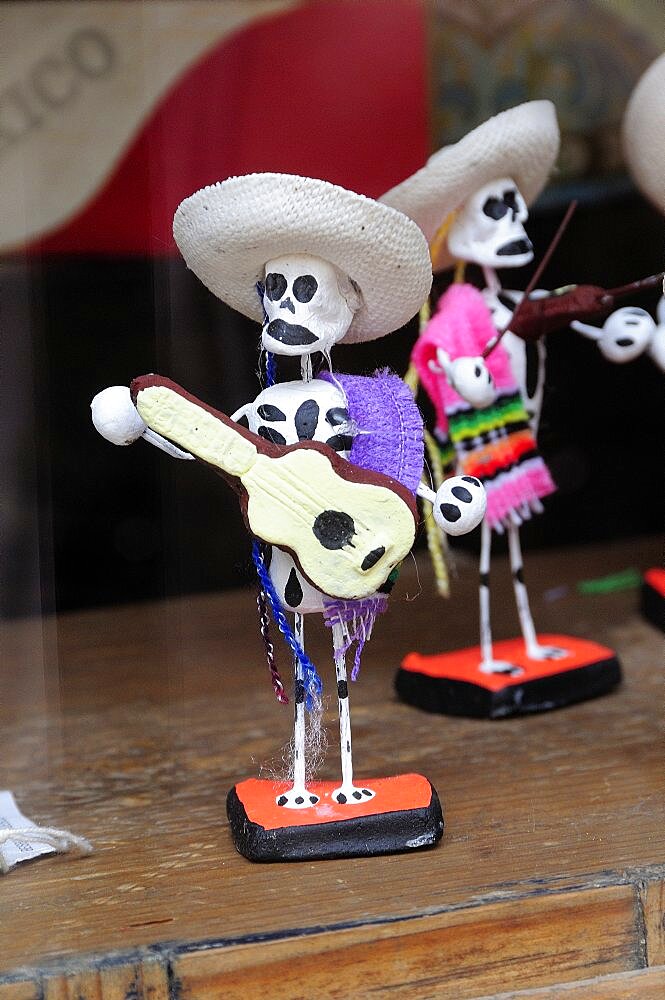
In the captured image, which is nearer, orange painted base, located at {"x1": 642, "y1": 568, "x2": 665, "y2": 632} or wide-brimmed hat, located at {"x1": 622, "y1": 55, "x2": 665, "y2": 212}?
wide-brimmed hat, located at {"x1": 622, "y1": 55, "x2": 665, "y2": 212}

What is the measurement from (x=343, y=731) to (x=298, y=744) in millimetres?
53

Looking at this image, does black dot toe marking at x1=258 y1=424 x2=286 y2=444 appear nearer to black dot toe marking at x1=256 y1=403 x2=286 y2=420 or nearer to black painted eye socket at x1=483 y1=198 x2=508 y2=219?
black dot toe marking at x1=256 y1=403 x2=286 y2=420

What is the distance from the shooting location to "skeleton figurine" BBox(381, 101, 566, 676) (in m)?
1.60

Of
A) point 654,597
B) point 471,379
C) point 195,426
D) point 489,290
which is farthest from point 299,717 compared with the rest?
point 654,597

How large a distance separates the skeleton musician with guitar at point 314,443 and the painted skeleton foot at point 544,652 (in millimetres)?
501

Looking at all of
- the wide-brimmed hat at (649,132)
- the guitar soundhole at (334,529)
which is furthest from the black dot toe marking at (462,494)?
the wide-brimmed hat at (649,132)

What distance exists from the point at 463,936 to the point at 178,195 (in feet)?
2.79

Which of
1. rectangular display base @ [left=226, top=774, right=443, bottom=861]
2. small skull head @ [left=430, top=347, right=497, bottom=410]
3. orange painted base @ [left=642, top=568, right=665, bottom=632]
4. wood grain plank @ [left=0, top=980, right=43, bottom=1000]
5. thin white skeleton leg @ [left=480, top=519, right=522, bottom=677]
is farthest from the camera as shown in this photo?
orange painted base @ [left=642, top=568, right=665, bottom=632]

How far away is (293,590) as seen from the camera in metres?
1.27

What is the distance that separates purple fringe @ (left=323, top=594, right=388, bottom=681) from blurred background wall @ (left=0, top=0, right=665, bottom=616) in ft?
1.00

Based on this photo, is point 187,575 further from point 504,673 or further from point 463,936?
point 463,936

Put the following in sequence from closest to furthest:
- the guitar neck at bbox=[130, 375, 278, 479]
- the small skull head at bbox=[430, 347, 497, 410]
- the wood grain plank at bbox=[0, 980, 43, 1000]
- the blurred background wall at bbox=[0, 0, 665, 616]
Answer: the wood grain plank at bbox=[0, 980, 43, 1000] < the guitar neck at bbox=[130, 375, 278, 479] < the small skull head at bbox=[430, 347, 497, 410] < the blurred background wall at bbox=[0, 0, 665, 616]

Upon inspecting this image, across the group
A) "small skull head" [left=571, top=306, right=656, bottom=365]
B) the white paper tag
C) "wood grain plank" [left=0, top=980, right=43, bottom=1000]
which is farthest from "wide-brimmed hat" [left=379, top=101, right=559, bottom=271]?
"wood grain plank" [left=0, top=980, right=43, bottom=1000]

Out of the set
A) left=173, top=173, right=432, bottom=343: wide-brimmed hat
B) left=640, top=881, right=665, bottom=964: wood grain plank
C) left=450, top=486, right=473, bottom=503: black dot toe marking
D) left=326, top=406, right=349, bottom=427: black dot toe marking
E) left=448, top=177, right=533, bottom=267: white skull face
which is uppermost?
left=448, top=177, right=533, bottom=267: white skull face
